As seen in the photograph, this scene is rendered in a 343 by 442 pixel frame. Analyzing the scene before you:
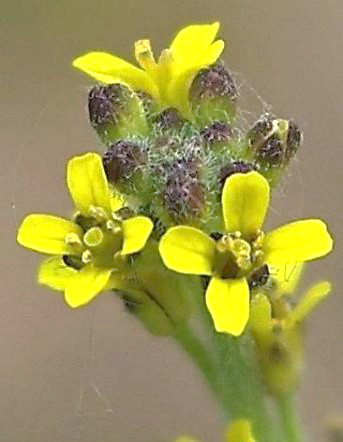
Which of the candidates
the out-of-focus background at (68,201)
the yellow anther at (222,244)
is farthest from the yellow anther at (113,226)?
the out-of-focus background at (68,201)

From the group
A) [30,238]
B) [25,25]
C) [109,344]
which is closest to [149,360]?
[109,344]

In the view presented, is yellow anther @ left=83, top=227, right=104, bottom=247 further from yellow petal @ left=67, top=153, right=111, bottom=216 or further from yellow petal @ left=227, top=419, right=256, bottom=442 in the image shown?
yellow petal @ left=227, top=419, right=256, bottom=442

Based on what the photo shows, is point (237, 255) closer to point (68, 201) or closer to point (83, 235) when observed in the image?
point (83, 235)

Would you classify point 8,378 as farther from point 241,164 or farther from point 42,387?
point 241,164

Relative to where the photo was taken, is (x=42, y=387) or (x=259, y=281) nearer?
(x=259, y=281)

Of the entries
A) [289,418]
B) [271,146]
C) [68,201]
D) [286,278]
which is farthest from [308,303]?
[68,201]

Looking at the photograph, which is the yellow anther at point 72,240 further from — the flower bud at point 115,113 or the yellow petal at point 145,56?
the yellow petal at point 145,56
